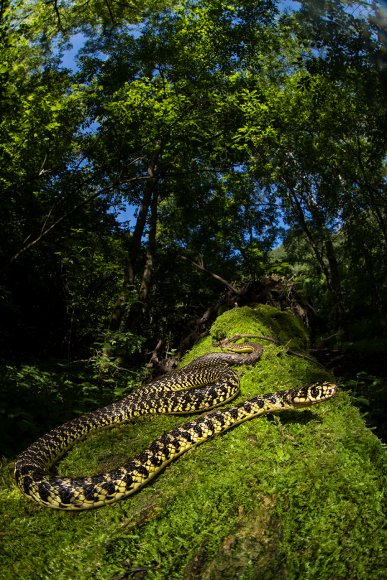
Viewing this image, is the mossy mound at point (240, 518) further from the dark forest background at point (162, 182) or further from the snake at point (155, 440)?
the dark forest background at point (162, 182)

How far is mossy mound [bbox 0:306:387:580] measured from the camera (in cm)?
232

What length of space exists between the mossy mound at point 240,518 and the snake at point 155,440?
95 millimetres

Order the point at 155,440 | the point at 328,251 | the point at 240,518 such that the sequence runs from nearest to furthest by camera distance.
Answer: the point at 240,518 < the point at 155,440 < the point at 328,251

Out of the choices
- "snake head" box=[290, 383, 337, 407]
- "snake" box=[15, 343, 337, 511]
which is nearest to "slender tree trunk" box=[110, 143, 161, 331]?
"snake" box=[15, 343, 337, 511]

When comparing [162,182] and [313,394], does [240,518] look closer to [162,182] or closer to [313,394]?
[313,394]

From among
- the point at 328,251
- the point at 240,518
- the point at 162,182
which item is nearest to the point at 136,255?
the point at 162,182

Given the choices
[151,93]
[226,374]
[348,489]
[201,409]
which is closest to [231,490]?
[348,489]

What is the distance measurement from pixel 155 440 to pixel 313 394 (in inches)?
58.4

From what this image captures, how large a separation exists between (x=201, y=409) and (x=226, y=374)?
2.14 feet

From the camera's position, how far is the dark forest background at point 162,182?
9711 millimetres

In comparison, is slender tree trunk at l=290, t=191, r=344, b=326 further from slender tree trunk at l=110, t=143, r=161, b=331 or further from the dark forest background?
slender tree trunk at l=110, t=143, r=161, b=331

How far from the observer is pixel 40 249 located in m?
12.9

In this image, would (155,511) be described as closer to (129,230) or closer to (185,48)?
(185,48)

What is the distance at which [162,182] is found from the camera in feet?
58.7
